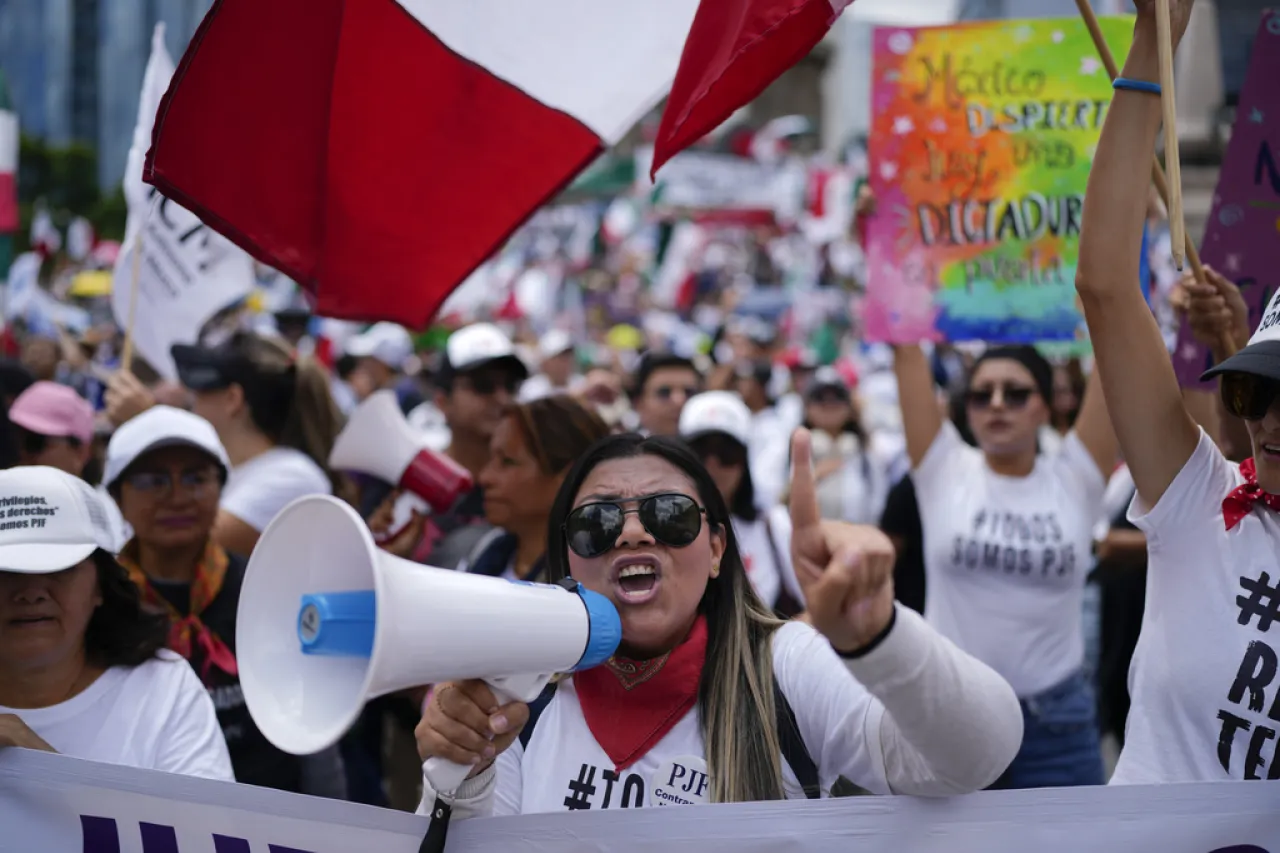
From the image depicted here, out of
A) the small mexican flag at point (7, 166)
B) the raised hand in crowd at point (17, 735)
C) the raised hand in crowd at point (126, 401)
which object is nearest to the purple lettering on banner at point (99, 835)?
the raised hand in crowd at point (17, 735)

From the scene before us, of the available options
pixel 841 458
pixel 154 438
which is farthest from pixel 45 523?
pixel 841 458

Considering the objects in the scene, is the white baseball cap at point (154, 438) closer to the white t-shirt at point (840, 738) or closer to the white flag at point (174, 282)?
the white flag at point (174, 282)

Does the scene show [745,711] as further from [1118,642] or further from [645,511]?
[1118,642]

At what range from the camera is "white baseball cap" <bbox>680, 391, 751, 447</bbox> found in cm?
544

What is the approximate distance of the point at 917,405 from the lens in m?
4.38

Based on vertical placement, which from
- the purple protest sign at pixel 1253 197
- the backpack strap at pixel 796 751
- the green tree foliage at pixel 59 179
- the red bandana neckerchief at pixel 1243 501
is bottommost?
the green tree foliage at pixel 59 179

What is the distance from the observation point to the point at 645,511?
2.33 meters

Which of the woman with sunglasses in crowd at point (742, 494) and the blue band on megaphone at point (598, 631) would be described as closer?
the blue band on megaphone at point (598, 631)

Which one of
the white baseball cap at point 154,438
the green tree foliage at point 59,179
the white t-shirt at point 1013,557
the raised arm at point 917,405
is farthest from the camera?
the green tree foliage at point 59,179

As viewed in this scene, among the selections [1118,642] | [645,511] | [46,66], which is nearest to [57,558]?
[645,511]

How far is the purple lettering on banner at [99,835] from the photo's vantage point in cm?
235

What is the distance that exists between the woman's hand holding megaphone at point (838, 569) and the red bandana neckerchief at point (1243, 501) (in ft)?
3.05

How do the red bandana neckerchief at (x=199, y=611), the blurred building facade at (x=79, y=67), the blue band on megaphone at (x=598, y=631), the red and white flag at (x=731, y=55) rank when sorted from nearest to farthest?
the blue band on megaphone at (x=598, y=631), the red and white flag at (x=731, y=55), the red bandana neckerchief at (x=199, y=611), the blurred building facade at (x=79, y=67)

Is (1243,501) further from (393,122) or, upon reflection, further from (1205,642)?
(393,122)
